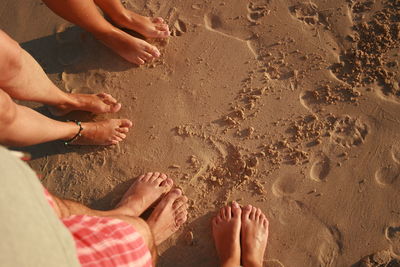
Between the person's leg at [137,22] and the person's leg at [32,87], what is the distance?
1.56 feet

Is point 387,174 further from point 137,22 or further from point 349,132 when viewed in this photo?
point 137,22

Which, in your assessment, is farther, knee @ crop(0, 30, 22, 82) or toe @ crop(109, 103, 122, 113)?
toe @ crop(109, 103, 122, 113)

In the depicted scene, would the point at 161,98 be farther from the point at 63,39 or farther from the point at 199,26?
the point at 63,39

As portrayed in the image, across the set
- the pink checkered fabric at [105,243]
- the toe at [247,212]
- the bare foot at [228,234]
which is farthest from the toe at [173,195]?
the pink checkered fabric at [105,243]

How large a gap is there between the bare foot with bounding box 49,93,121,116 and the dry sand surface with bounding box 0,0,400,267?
88 mm

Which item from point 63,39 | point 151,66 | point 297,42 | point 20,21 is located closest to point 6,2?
point 20,21

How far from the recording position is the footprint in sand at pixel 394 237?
1912 millimetres

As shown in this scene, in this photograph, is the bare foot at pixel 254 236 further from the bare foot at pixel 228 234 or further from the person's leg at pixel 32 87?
the person's leg at pixel 32 87

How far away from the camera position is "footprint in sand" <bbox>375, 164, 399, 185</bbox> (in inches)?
78.2

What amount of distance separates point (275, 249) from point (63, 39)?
1.91 metres

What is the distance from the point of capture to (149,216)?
6.93 feet

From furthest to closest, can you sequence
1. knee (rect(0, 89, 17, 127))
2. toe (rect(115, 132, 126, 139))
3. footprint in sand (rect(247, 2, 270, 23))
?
footprint in sand (rect(247, 2, 270, 23)), toe (rect(115, 132, 126, 139)), knee (rect(0, 89, 17, 127))

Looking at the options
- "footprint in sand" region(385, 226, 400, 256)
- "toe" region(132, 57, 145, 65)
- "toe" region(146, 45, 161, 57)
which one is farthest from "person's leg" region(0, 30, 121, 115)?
"footprint in sand" region(385, 226, 400, 256)

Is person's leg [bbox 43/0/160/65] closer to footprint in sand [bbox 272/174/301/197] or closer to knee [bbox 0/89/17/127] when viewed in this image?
knee [bbox 0/89/17/127]
